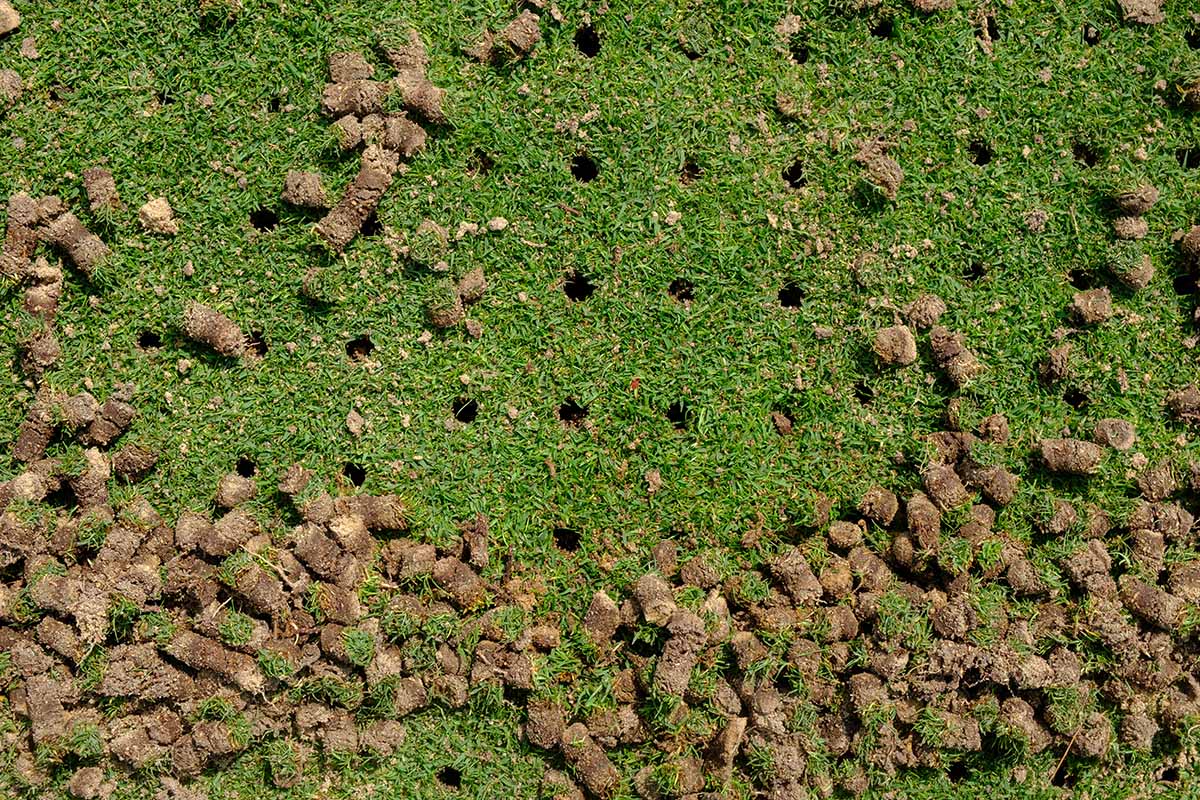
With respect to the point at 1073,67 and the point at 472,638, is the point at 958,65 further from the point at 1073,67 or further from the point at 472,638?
the point at 472,638

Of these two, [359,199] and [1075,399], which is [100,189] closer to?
[359,199]

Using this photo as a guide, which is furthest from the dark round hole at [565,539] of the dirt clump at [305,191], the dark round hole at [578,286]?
the dirt clump at [305,191]

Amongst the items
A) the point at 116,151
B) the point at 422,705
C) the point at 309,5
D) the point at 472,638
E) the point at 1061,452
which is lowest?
the point at 422,705

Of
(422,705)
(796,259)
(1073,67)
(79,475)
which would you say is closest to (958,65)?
(1073,67)

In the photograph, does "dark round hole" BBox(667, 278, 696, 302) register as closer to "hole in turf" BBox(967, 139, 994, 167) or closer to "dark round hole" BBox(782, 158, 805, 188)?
"dark round hole" BBox(782, 158, 805, 188)

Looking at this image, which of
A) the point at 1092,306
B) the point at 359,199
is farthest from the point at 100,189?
the point at 1092,306

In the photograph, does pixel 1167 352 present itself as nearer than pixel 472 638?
No

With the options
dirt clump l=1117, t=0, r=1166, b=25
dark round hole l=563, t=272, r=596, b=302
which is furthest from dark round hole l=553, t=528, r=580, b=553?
dirt clump l=1117, t=0, r=1166, b=25
